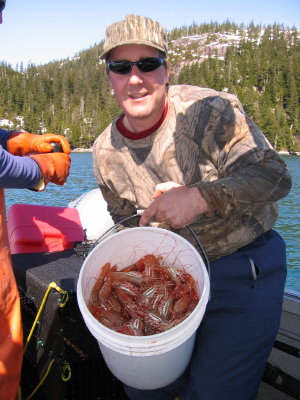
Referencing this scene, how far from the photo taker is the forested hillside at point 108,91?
11144 centimetres

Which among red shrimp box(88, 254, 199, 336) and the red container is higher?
red shrimp box(88, 254, 199, 336)

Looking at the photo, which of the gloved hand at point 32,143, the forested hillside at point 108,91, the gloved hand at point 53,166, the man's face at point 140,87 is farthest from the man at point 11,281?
the forested hillside at point 108,91

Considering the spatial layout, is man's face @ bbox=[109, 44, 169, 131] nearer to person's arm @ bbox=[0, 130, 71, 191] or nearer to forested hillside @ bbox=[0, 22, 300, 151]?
person's arm @ bbox=[0, 130, 71, 191]

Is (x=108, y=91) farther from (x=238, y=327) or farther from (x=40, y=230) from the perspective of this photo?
(x=238, y=327)

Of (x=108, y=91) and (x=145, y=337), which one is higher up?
(x=108, y=91)

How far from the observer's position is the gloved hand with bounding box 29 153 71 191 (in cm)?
258

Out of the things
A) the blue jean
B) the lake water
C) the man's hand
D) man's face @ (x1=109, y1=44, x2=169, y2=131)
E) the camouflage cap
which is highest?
the camouflage cap

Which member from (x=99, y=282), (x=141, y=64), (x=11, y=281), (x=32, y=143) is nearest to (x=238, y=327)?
(x=99, y=282)

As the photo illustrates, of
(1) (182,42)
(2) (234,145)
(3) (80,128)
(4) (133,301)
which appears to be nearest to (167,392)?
(4) (133,301)

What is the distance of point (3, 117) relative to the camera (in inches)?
4934

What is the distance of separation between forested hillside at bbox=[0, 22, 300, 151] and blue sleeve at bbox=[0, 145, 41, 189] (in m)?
98.9

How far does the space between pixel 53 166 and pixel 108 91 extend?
141680 mm

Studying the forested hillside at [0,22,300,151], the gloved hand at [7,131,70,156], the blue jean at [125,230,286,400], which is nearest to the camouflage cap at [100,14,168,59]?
the gloved hand at [7,131,70,156]

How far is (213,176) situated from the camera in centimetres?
263
